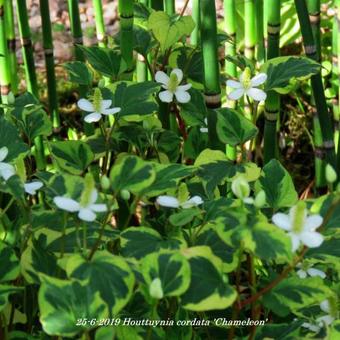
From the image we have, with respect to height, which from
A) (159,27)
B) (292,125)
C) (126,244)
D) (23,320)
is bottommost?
(292,125)

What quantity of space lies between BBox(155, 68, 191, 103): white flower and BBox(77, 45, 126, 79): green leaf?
0.22ft

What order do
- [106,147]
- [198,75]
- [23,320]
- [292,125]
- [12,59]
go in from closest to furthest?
[23,320]
[106,147]
[198,75]
[12,59]
[292,125]

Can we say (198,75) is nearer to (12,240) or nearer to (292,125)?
(12,240)

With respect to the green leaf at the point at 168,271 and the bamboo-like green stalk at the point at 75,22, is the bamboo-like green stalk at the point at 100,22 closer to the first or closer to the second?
the bamboo-like green stalk at the point at 75,22

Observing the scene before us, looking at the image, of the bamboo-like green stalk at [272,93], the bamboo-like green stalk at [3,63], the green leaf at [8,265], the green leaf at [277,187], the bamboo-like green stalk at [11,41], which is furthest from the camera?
the bamboo-like green stalk at [11,41]

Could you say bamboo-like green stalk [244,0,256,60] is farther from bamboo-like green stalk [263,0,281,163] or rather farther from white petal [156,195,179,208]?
white petal [156,195,179,208]

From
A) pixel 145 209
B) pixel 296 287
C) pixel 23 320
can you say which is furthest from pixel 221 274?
pixel 145 209

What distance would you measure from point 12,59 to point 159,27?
648 mm

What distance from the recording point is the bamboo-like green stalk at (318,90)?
112cm

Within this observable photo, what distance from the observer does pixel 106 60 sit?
115 cm

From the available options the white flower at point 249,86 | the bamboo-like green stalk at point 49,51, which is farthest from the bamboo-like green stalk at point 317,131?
the bamboo-like green stalk at point 49,51

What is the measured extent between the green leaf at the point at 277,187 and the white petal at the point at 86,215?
0.83ft

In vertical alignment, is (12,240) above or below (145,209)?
above

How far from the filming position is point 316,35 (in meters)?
1.33
